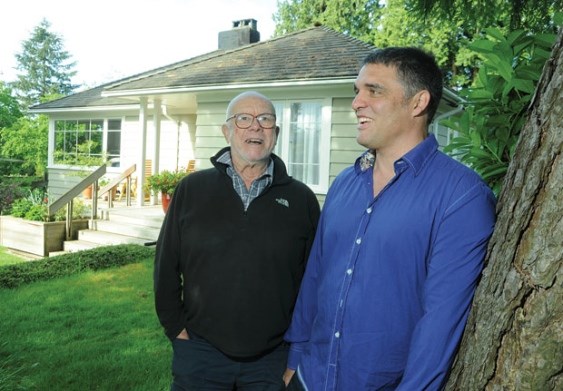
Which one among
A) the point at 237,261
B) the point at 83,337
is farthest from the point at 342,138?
the point at 237,261

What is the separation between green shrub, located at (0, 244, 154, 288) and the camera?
7.81 metres

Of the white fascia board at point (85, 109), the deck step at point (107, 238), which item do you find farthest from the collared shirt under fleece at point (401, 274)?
the white fascia board at point (85, 109)

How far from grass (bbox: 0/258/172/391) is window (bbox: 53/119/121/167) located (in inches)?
437

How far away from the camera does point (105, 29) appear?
63312mm

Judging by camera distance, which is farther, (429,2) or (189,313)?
(429,2)

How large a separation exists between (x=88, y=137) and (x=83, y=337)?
49.6ft

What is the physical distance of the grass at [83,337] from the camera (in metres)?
4.32

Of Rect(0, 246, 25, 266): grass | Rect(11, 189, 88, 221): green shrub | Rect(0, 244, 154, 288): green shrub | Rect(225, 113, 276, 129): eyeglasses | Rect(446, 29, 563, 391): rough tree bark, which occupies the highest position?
Rect(225, 113, 276, 129): eyeglasses

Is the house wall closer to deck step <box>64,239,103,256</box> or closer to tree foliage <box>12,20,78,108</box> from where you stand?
deck step <box>64,239,103,256</box>

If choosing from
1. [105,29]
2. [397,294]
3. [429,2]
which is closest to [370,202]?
[397,294]

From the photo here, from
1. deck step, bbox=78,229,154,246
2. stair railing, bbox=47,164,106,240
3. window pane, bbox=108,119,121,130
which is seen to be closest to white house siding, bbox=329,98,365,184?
deck step, bbox=78,229,154,246

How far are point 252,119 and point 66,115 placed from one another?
18.6m

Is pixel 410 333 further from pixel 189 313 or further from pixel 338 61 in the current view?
pixel 338 61

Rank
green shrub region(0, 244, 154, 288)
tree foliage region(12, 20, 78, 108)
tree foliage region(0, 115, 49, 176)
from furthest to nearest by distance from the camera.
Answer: tree foliage region(12, 20, 78, 108)
tree foliage region(0, 115, 49, 176)
green shrub region(0, 244, 154, 288)
